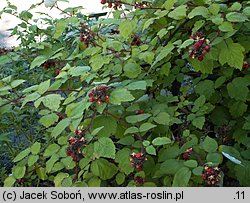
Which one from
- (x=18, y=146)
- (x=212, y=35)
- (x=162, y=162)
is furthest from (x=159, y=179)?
(x=18, y=146)

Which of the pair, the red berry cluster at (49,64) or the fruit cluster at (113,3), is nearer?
the fruit cluster at (113,3)

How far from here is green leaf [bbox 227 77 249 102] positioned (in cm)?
170

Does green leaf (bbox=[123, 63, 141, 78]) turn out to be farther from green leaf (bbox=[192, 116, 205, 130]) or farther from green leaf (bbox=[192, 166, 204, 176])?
green leaf (bbox=[192, 166, 204, 176])

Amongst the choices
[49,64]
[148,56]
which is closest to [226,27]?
[148,56]

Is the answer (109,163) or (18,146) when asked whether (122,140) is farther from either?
(18,146)

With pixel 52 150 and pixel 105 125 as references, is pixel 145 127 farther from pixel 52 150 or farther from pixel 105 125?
pixel 52 150

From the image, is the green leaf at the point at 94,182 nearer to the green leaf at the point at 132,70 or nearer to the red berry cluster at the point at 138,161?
the red berry cluster at the point at 138,161

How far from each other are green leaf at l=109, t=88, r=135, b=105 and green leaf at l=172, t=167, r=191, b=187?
27 cm

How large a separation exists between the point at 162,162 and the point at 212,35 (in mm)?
482

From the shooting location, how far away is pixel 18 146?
2303mm

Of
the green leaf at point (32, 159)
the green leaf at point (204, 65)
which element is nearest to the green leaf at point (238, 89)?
the green leaf at point (204, 65)

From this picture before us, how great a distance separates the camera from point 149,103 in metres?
1.72

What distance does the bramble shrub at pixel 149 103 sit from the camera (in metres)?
1.45

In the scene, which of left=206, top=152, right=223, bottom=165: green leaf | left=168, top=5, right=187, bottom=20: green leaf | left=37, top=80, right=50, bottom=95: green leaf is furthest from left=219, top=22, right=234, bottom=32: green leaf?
left=37, top=80, right=50, bottom=95: green leaf
